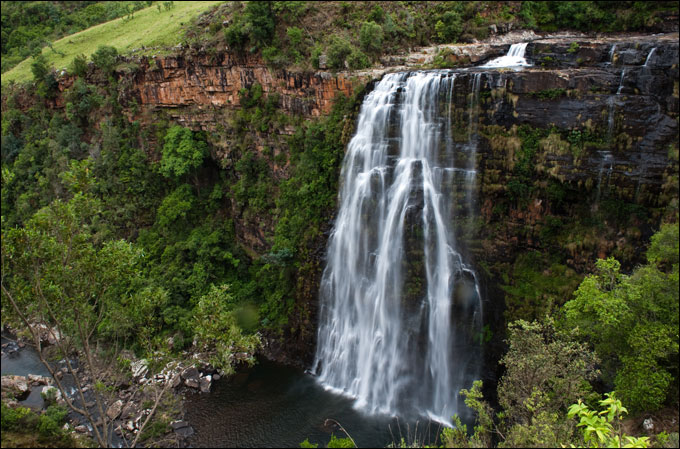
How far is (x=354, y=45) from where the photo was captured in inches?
814

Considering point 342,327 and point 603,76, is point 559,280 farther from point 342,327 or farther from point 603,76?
point 342,327

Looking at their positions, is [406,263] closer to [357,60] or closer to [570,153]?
[570,153]

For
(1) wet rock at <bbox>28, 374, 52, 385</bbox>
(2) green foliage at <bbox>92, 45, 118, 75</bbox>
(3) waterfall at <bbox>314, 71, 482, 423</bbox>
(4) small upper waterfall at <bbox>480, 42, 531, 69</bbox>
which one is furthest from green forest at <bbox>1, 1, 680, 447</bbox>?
(4) small upper waterfall at <bbox>480, 42, 531, 69</bbox>

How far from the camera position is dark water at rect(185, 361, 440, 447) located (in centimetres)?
1373

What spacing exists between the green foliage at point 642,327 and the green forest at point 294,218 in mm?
51

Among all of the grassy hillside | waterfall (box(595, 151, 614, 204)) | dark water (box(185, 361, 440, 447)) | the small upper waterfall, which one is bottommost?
dark water (box(185, 361, 440, 447))

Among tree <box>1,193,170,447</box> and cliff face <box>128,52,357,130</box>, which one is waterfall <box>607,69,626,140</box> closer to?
cliff face <box>128,52,357,130</box>

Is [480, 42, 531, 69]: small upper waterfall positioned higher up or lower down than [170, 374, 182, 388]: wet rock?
higher up

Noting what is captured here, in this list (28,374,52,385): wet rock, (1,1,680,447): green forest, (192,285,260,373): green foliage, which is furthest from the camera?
(28,374,52,385): wet rock

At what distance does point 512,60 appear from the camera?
17391 millimetres

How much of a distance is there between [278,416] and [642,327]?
1157 cm

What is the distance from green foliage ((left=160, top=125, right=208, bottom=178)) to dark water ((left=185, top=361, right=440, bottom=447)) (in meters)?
11.8

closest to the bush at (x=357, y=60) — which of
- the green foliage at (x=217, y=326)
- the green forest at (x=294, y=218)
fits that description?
the green forest at (x=294, y=218)

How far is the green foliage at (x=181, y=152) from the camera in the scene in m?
22.7
